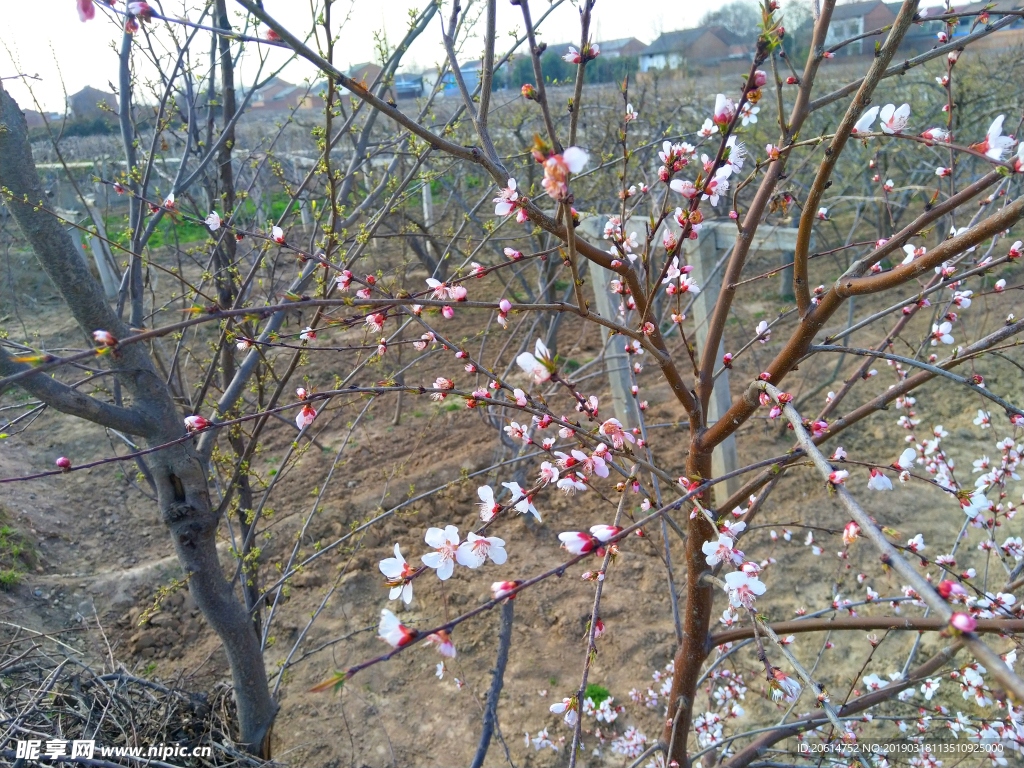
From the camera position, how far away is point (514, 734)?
284 cm

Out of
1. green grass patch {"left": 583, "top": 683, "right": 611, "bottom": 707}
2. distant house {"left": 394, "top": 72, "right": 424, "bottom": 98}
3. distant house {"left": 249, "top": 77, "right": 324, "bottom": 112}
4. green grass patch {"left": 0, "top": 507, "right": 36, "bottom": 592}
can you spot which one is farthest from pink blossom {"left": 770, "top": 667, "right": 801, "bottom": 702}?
green grass patch {"left": 0, "top": 507, "right": 36, "bottom": 592}

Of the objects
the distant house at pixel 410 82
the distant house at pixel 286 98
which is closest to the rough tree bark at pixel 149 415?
the distant house at pixel 286 98

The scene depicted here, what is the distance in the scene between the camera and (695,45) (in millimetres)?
18391

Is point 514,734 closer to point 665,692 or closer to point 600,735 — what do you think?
point 600,735

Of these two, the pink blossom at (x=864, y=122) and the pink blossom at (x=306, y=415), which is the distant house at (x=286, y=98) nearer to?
the pink blossom at (x=306, y=415)

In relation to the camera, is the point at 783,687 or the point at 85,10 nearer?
the point at 85,10

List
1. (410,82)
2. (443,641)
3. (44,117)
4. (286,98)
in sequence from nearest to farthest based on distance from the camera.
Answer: (443,641) < (44,117) < (410,82) < (286,98)

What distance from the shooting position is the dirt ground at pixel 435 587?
2.90m

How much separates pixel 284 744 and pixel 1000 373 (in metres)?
5.79

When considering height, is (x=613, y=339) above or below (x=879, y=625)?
below

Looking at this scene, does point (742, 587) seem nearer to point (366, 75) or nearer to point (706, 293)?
point (366, 75)

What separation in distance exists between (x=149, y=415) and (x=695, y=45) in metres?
20.2

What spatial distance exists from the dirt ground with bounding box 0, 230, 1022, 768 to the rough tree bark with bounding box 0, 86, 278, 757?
0.34 m

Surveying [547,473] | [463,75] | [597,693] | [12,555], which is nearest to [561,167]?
[547,473]
